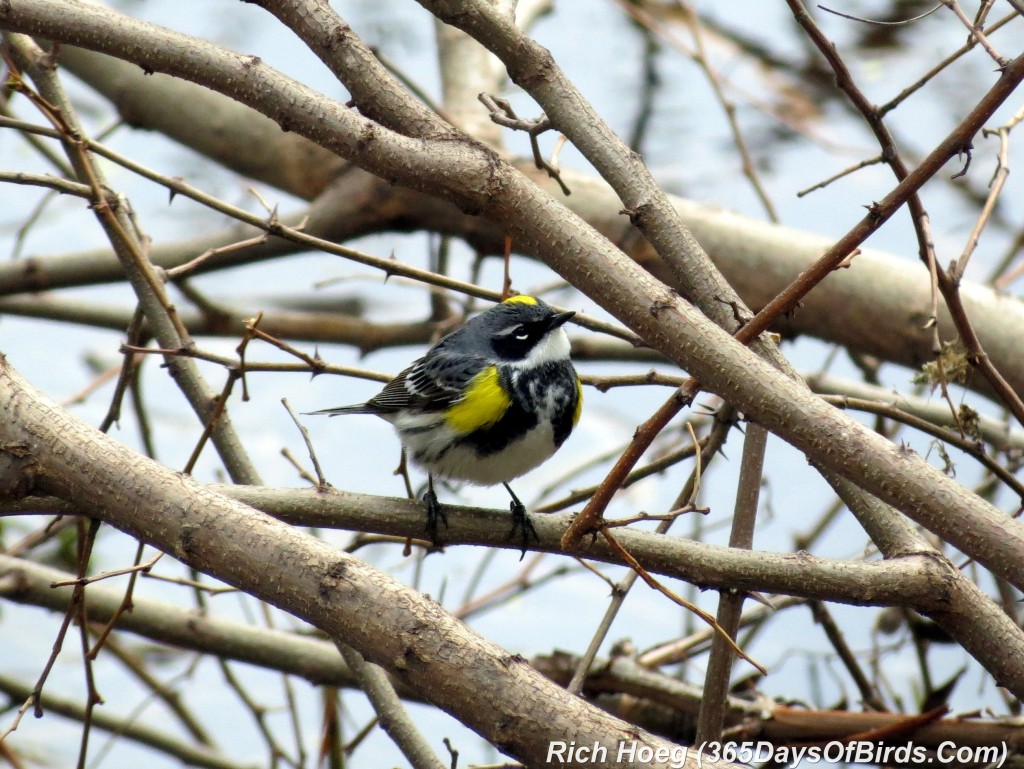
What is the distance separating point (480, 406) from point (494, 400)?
0.15 feet

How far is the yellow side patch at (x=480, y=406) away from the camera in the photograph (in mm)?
3145

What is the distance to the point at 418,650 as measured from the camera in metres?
1.53

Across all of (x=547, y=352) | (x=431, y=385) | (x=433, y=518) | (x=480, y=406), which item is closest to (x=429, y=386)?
(x=431, y=385)

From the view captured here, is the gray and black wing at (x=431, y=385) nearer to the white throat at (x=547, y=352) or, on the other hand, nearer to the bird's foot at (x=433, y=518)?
the white throat at (x=547, y=352)

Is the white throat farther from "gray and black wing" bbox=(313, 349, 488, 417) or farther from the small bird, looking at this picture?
"gray and black wing" bbox=(313, 349, 488, 417)

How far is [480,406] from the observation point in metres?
3.17

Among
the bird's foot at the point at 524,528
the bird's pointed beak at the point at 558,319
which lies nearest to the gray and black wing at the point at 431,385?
the bird's pointed beak at the point at 558,319

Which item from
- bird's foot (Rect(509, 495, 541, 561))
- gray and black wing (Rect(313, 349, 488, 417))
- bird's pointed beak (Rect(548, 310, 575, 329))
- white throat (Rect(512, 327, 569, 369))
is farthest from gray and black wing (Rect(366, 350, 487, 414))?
bird's foot (Rect(509, 495, 541, 561))

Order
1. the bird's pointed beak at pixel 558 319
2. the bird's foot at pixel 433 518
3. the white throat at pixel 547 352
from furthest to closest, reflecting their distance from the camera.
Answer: the white throat at pixel 547 352 → the bird's pointed beak at pixel 558 319 → the bird's foot at pixel 433 518

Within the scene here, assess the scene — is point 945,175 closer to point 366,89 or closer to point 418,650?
point 366,89

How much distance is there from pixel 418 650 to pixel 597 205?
2586 mm

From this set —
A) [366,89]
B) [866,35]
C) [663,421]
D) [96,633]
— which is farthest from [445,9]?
[866,35]

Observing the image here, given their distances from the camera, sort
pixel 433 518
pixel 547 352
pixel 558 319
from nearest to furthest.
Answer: pixel 433 518 → pixel 558 319 → pixel 547 352

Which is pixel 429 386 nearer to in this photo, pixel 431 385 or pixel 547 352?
pixel 431 385
